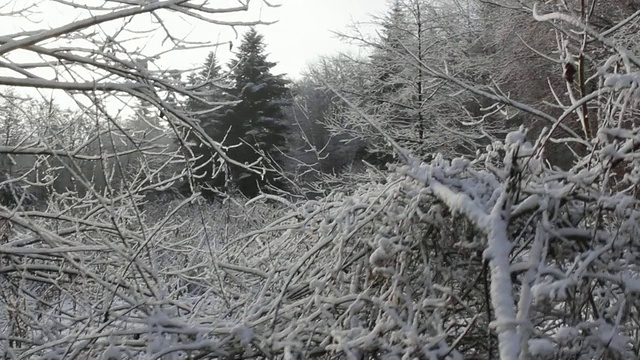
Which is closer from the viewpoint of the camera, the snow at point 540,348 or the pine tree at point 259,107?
the snow at point 540,348

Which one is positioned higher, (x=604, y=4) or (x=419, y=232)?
(x=604, y=4)

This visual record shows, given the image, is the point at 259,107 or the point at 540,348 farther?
the point at 259,107

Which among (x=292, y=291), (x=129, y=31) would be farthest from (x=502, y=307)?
(x=129, y=31)

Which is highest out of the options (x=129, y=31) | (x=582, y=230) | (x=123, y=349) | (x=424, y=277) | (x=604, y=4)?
(x=604, y=4)

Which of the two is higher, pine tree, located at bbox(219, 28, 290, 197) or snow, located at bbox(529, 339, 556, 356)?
pine tree, located at bbox(219, 28, 290, 197)

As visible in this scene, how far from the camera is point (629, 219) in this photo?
4.94ft

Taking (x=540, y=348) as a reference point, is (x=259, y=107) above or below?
above

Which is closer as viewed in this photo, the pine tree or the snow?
the snow

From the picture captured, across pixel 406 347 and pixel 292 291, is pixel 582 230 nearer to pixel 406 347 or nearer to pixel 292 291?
pixel 406 347

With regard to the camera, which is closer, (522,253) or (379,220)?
(522,253)

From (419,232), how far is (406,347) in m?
0.32

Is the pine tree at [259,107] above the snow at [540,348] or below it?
above

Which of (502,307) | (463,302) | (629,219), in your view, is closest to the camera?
(502,307)

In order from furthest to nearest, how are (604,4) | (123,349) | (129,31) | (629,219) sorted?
(604,4) → (129,31) → (123,349) → (629,219)
